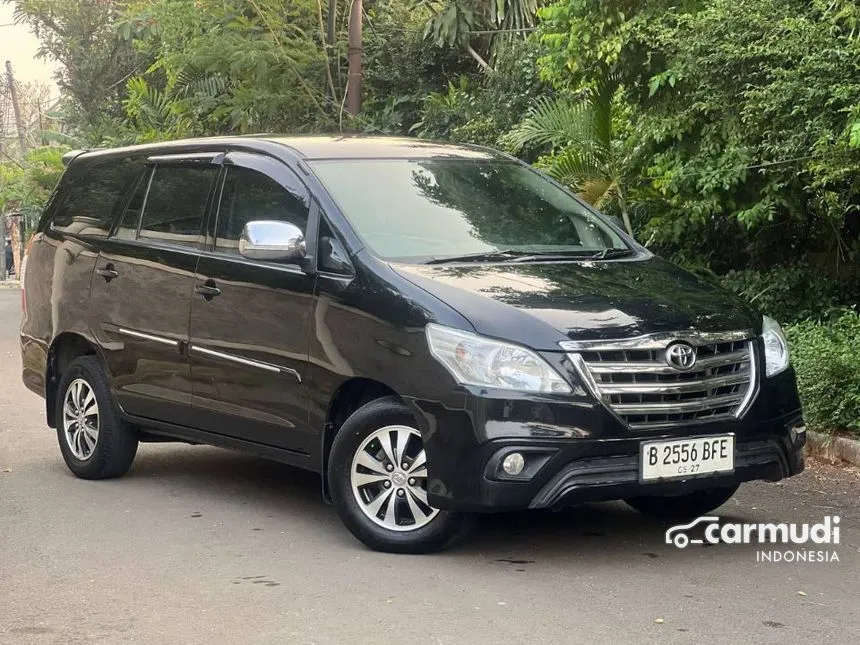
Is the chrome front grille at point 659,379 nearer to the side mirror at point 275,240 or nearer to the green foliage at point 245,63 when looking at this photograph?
the side mirror at point 275,240

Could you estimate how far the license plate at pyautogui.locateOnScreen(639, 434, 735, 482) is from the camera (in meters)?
5.76

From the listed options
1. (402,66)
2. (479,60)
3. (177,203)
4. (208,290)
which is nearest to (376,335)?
(208,290)

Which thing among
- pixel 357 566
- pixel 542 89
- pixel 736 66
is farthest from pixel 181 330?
pixel 542 89

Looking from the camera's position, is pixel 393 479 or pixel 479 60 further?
pixel 479 60

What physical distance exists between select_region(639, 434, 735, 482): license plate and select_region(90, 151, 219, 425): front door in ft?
8.59

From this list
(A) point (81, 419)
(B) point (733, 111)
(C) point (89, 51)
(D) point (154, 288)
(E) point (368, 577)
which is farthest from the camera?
(C) point (89, 51)

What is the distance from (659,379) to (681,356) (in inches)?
5.5

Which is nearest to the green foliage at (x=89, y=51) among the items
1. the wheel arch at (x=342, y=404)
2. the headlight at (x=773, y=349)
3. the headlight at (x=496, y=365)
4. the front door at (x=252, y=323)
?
the front door at (x=252, y=323)

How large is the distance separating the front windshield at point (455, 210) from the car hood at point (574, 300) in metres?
0.31

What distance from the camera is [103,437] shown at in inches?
315

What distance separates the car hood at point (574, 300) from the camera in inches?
226

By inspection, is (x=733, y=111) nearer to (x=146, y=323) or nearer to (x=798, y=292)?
(x=798, y=292)

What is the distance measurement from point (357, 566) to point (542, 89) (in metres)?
13.6

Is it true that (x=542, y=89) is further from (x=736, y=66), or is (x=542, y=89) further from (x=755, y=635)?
(x=755, y=635)
